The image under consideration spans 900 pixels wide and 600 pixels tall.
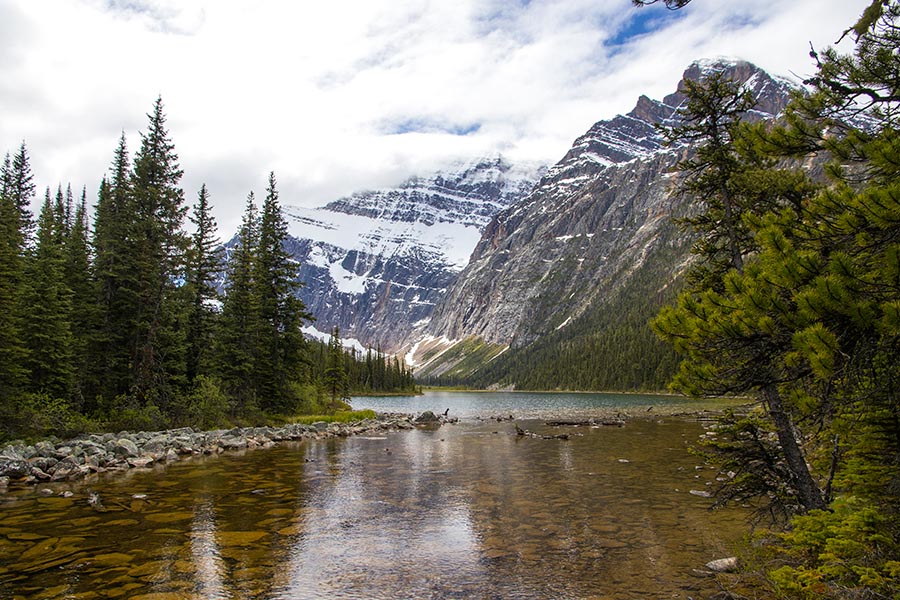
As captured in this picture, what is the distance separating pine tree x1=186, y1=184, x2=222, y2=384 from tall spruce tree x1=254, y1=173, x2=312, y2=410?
362cm

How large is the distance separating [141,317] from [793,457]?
1342 inches

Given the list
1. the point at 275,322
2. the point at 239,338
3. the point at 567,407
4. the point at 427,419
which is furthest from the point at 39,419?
the point at 567,407

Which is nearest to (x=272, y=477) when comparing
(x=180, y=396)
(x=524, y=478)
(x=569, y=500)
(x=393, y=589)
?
(x=524, y=478)

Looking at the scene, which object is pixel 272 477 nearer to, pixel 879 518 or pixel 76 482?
pixel 76 482

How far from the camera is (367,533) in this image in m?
13.0

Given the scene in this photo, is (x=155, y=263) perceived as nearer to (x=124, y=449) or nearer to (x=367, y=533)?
Result: (x=124, y=449)

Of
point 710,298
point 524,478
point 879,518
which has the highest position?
point 710,298

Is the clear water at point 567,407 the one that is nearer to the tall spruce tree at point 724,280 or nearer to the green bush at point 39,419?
the green bush at point 39,419

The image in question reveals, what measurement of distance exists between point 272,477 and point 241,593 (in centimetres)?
1196

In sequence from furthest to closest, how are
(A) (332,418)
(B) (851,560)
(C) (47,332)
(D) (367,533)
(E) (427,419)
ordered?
(E) (427,419) → (A) (332,418) → (C) (47,332) → (D) (367,533) → (B) (851,560)

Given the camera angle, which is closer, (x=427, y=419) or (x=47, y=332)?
(x=47, y=332)

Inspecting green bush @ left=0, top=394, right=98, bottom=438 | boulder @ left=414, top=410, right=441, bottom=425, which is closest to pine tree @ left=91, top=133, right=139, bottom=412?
green bush @ left=0, top=394, right=98, bottom=438

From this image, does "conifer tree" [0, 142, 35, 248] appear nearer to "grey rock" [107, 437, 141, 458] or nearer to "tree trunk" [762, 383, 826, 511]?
"grey rock" [107, 437, 141, 458]

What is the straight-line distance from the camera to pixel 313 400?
53750 millimetres
